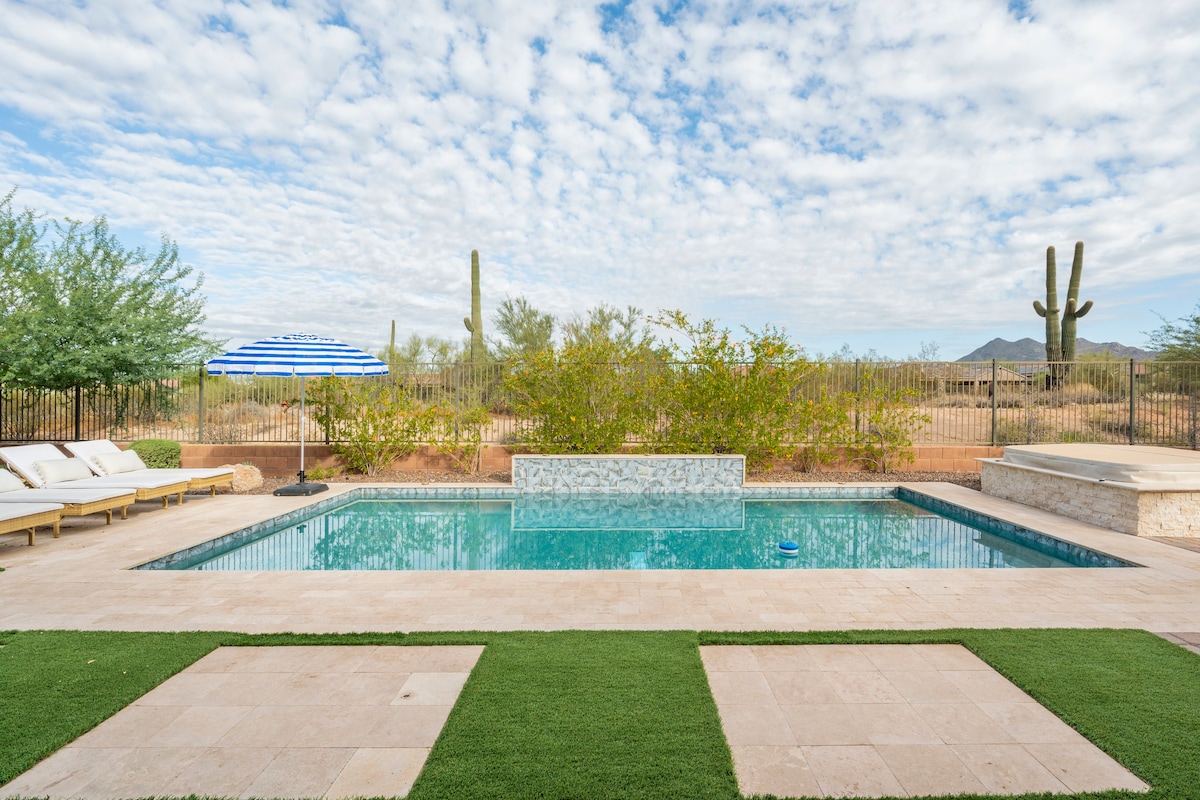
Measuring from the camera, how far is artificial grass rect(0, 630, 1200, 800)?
218 cm

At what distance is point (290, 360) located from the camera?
8219 mm

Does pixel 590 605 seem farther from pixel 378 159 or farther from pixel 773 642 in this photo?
pixel 378 159

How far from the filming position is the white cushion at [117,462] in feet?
25.8

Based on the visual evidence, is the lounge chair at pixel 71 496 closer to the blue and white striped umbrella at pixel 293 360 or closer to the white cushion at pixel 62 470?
the white cushion at pixel 62 470

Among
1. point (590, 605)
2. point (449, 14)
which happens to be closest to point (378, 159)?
point (449, 14)

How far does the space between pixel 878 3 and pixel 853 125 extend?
3.12 metres

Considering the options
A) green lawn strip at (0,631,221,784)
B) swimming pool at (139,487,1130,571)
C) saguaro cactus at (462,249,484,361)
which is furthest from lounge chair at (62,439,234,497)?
saguaro cactus at (462,249,484,361)

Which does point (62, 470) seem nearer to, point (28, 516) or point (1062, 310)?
point (28, 516)

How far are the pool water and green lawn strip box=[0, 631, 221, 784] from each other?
7.23 ft

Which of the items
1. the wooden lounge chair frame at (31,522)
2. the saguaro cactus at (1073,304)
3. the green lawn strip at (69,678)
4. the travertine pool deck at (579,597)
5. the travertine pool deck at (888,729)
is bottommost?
the travertine pool deck at (579,597)

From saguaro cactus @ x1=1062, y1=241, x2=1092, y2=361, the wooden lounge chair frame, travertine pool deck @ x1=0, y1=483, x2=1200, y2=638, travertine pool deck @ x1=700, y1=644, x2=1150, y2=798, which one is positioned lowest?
travertine pool deck @ x1=0, y1=483, x2=1200, y2=638

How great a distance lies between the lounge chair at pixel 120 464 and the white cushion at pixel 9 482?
1162 millimetres

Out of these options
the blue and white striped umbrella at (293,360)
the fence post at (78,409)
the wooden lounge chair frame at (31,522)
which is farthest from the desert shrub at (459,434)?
the fence post at (78,409)

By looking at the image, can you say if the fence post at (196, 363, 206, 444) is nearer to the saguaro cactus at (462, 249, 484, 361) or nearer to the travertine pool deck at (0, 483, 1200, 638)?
the travertine pool deck at (0, 483, 1200, 638)
